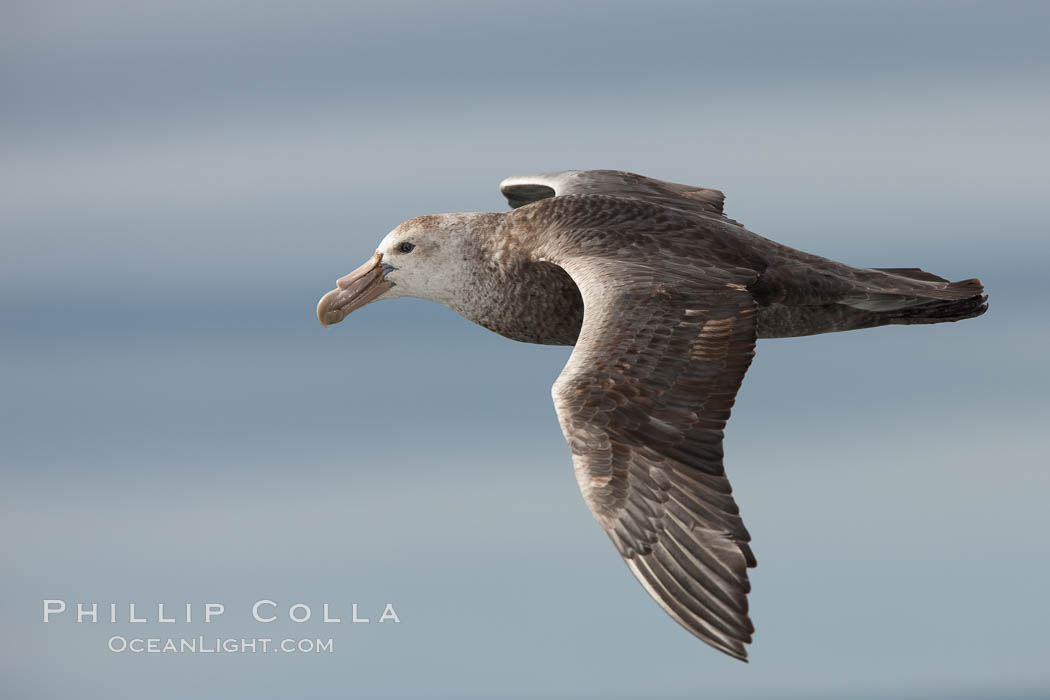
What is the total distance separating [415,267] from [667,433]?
2981mm

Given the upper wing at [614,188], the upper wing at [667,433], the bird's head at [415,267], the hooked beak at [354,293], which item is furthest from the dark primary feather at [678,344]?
the hooked beak at [354,293]

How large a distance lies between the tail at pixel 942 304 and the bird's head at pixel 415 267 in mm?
2957

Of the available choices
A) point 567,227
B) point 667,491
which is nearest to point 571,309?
point 567,227

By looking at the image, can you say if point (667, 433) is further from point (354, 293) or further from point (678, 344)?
point (354, 293)

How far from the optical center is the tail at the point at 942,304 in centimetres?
1106

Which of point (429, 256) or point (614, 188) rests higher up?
point (614, 188)

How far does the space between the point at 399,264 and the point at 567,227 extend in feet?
4.73

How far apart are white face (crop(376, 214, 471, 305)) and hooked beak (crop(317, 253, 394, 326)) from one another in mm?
49

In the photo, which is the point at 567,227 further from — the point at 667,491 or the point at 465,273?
the point at 667,491

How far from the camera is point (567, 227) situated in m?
10.6

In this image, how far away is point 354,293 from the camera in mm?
11484

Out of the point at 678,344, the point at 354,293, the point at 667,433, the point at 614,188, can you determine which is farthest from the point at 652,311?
the point at 354,293

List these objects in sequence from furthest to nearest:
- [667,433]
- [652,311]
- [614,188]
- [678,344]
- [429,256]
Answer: [614,188]
[429,256]
[652,311]
[678,344]
[667,433]

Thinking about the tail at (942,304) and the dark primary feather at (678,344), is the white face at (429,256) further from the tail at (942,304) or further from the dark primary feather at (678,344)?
the tail at (942,304)
